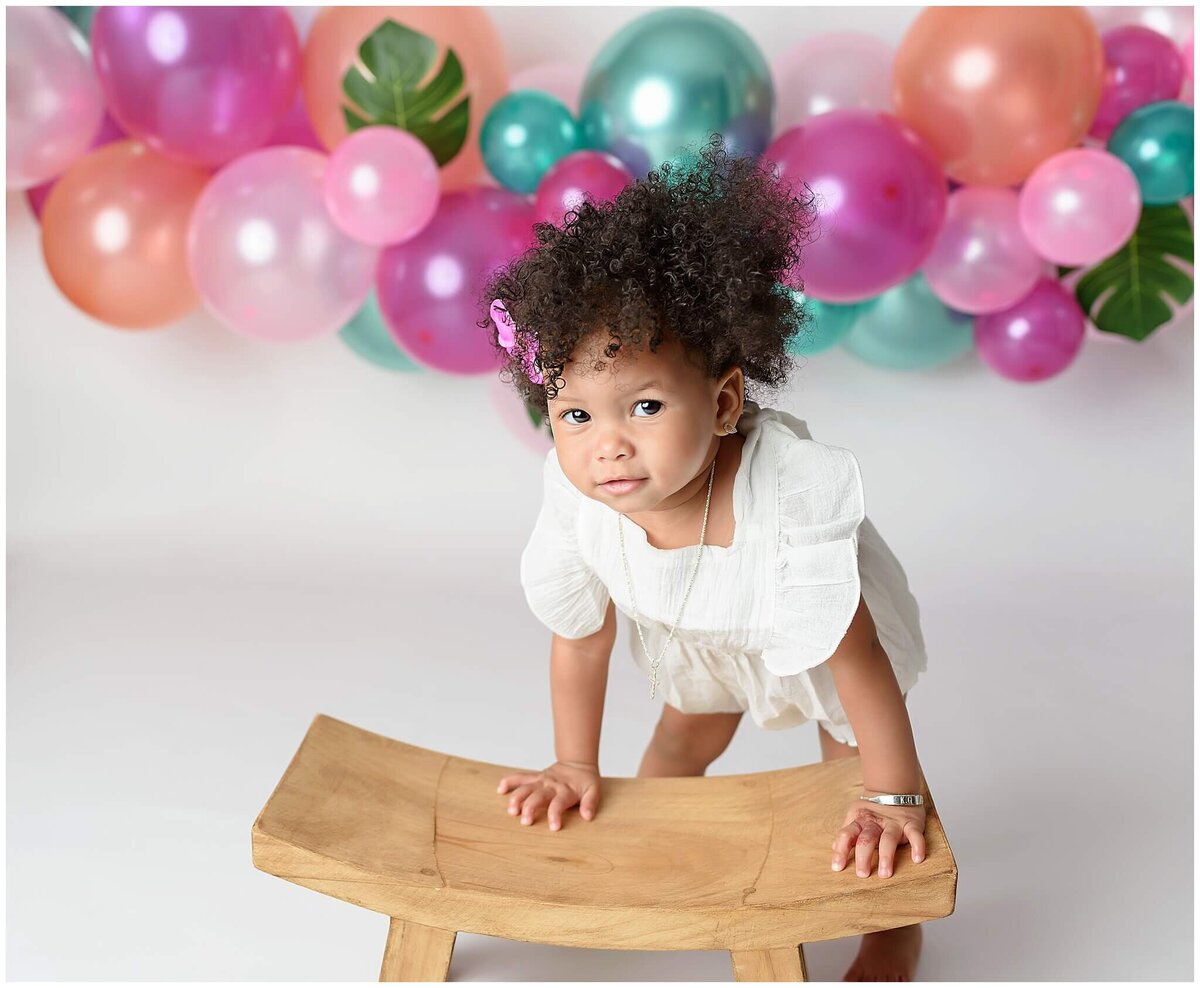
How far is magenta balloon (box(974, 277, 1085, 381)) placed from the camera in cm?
238

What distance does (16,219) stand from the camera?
110 inches

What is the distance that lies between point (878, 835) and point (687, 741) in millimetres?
426

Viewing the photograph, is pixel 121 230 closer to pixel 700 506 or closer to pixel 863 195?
pixel 863 195

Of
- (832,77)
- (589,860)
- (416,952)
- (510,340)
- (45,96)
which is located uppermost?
(832,77)

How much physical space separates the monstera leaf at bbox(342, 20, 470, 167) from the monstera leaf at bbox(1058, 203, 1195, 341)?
1.12 m

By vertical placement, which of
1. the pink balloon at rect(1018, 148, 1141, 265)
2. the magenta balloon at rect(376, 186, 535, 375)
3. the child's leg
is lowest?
the child's leg

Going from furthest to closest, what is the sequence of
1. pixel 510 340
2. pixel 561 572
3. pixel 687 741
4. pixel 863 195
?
1. pixel 863 195
2. pixel 687 741
3. pixel 561 572
4. pixel 510 340

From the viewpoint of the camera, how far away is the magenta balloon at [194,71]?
2254mm

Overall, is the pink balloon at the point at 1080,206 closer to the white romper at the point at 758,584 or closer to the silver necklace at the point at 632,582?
the white romper at the point at 758,584

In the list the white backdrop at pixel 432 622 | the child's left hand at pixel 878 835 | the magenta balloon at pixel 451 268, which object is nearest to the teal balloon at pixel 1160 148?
the white backdrop at pixel 432 622

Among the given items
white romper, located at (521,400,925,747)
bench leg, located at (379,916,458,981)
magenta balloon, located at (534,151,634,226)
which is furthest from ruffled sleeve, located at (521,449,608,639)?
magenta balloon, located at (534,151,634,226)

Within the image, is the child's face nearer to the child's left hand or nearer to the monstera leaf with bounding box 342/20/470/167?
the child's left hand

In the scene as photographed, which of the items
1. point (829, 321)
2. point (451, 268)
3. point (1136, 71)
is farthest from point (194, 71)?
point (1136, 71)

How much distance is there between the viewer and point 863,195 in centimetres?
216
